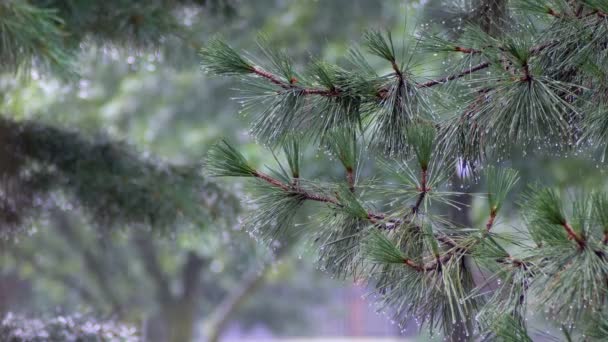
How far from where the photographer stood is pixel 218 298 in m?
15.8

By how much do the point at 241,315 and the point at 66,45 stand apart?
1274cm

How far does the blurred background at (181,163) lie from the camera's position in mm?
5082

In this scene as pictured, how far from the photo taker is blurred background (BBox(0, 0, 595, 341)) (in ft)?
16.7

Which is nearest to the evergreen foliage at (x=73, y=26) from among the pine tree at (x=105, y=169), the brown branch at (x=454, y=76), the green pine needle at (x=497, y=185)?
the pine tree at (x=105, y=169)

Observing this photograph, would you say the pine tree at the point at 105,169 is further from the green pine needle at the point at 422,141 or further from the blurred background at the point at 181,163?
the green pine needle at the point at 422,141

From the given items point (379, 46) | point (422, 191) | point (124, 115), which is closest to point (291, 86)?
point (379, 46)

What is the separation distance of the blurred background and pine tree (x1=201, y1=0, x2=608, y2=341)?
0.16 metres

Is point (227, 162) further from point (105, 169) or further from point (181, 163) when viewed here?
point (181, 163)

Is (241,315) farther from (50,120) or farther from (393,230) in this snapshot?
(393,230)

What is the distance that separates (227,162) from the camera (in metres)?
2.58

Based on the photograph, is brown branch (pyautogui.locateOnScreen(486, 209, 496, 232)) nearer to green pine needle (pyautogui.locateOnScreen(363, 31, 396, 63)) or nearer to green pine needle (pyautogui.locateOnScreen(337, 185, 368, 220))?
green pine needle (pyautogui.locateOnScreen(337, 185, 368, 220))

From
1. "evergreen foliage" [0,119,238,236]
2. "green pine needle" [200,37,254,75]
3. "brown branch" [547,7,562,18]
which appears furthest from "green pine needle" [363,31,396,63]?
"evergreen foliage" [0,119,238,236]

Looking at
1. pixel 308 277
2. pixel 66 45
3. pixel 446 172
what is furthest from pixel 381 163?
pixel 308 277

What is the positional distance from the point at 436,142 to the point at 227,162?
0.75 m
